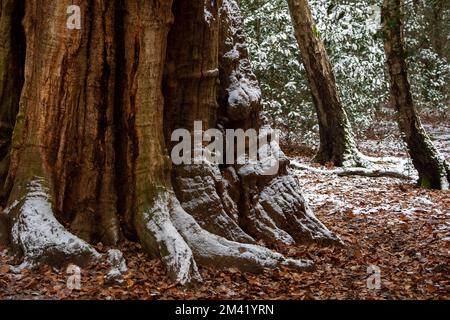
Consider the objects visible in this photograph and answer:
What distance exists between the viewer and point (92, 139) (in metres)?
5.61

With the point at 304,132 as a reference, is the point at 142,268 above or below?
below

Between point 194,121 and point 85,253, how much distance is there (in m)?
2.05

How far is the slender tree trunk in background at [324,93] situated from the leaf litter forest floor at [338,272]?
4.33 m

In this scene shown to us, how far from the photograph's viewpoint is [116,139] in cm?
579

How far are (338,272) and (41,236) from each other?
3.26m

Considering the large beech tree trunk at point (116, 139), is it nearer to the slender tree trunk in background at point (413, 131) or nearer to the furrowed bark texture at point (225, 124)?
the furrowed bark texture at point (225, 124)

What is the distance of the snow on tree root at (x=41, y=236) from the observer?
496 cm

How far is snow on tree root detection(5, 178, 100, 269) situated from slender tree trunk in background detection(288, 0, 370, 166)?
31.1ft

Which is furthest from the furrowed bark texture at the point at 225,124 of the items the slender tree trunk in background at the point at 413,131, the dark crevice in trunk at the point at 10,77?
the slender tree trunk in background at the point at 413,131

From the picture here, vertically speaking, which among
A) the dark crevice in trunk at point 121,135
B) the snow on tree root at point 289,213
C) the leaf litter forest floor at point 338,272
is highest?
the dark crevice in trunk at point 121,135

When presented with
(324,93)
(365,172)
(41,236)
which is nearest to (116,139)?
(41,236)

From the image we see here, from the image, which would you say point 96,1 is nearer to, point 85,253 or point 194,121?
point 194,121

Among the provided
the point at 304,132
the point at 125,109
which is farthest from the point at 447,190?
the point at 125,109

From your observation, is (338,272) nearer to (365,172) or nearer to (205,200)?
(205,200)
